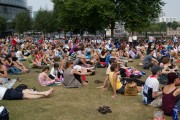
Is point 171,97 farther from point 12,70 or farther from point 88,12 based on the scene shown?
point 88,12

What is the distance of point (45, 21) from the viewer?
2667 inches

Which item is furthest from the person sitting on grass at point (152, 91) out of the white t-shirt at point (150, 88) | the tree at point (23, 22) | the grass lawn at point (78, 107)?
the tree at point (23, 22)

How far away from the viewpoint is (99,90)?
11.4m

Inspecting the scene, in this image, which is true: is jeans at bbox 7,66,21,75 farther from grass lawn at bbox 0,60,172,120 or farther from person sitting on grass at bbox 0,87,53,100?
person sitting on grass at bbox 0,87,53,100

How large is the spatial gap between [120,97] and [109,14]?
28.6 meters

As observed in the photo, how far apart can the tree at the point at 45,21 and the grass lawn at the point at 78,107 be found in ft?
190

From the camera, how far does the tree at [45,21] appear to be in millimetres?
67838

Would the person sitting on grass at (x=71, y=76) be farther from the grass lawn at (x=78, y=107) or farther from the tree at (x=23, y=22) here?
the tree at (x=23, y=22)

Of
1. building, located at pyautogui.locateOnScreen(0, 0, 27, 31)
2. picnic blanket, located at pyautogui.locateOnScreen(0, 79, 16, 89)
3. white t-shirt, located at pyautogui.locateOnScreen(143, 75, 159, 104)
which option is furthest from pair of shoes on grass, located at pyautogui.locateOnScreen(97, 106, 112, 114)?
building, located at pyautogui.locateOnScreen(0, 0, 27, 31)

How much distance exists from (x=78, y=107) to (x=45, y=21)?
60.5 metres

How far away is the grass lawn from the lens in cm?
804

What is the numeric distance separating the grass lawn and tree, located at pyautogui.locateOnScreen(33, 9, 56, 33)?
58050mm

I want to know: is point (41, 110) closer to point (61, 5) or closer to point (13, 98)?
point (13, 98)

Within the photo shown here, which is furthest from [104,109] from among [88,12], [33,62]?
[88,12]
